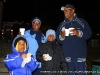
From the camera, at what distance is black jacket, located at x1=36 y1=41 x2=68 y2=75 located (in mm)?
5605

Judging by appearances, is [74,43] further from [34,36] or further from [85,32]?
[34,36]

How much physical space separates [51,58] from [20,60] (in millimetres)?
833

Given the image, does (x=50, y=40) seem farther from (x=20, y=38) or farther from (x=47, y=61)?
(x=20, y=38)

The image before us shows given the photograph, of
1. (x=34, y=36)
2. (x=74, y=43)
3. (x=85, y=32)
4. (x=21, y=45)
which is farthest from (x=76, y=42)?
(x=21, y=45)

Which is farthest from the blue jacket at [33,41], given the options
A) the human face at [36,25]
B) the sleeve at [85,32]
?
the sleeve at [85,32]

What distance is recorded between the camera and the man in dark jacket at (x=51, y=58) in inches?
220

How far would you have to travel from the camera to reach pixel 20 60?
4965 mm

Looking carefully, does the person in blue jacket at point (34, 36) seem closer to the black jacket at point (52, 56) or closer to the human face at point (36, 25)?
the human face at point (36, 25)

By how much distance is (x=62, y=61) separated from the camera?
5559 mm

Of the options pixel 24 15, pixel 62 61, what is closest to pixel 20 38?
pixel 62 61

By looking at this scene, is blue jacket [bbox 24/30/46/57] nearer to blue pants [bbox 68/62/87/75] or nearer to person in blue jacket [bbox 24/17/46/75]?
person in blue jacket [bbox 24/17/46/75]

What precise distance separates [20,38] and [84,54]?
1415 millimetres

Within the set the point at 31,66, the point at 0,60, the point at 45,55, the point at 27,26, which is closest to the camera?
the point at 31,66

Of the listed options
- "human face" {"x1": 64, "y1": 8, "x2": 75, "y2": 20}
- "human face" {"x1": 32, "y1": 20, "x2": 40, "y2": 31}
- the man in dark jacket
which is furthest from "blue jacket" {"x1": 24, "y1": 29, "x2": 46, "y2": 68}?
"human face" {"x1": 64, "y1": 8, "x2": 75, "y2": 20}
